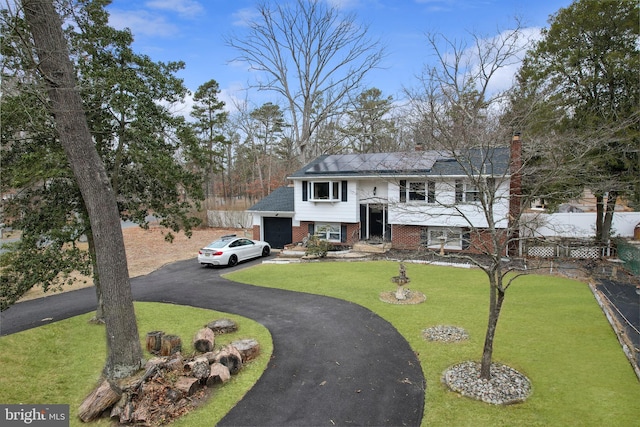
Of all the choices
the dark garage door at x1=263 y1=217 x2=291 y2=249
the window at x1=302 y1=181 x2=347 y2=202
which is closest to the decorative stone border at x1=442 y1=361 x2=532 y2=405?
the window at x1=302 y1=181 x2=347 y2=202

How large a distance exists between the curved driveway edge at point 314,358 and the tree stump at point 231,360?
66 centimetres

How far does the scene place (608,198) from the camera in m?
18.4

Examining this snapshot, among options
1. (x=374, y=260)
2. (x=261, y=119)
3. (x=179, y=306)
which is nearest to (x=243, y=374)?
(x=179, y=306)

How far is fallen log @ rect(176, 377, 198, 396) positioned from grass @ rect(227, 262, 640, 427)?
13.9ft

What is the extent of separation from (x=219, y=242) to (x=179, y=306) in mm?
6900

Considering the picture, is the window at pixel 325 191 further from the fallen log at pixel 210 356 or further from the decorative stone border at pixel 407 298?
the fallen log at pixel 210 356

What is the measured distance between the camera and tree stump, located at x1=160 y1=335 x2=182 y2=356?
8555mm

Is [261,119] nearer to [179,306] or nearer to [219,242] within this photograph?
[219,242]

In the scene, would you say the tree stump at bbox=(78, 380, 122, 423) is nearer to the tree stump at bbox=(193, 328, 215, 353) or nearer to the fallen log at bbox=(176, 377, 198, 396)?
the fallen log at bbox=(176, 377, 198, 396)

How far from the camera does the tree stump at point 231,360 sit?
7.60 m

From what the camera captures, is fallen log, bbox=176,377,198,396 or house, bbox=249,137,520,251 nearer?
fallen log, bbox=176,377,198,396

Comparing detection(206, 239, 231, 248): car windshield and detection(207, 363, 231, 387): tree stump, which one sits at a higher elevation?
detection(206, 239, 231, 248): car windshield

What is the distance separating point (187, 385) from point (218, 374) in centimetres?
65

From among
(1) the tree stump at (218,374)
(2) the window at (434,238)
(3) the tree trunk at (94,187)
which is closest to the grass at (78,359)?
(1) the tree stump at (218,374)
